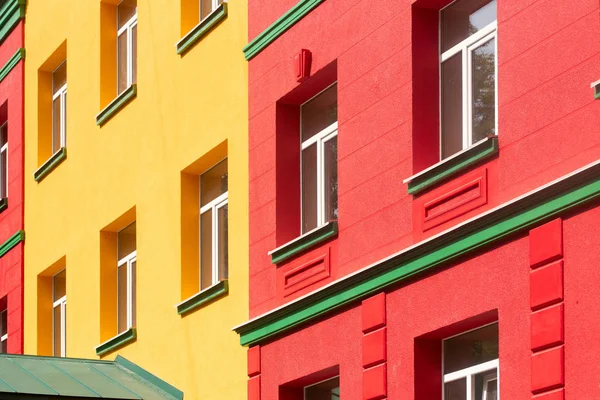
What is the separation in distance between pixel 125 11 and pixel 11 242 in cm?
499

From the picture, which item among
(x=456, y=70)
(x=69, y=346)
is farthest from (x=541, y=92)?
(x=69, y=346)

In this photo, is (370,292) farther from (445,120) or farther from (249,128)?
(249,128)

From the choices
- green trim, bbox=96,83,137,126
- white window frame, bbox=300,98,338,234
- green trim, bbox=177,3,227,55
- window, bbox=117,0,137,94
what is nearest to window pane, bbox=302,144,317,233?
white window frame, bbox=300,98,338,234

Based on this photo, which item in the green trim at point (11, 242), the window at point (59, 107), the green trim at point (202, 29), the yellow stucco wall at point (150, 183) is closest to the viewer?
the yellow stucco wall at point (150, 183)

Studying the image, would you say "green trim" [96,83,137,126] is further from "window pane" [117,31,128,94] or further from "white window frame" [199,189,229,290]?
"white window frame" [199,189,229,290]

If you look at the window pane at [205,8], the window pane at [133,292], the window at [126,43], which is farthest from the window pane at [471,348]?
the window at [126,43]

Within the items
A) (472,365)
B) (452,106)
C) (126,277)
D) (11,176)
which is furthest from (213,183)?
(11,176)

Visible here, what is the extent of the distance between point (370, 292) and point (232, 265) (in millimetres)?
3475

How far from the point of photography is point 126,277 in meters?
23.6

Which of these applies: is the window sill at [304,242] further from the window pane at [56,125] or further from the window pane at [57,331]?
the window pane at [56,125]

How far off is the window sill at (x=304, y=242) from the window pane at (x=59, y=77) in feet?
30.5

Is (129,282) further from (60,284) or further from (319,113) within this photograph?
(319,113)

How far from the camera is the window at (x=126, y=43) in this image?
2414 cm

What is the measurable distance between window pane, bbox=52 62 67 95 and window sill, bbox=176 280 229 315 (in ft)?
24.2
